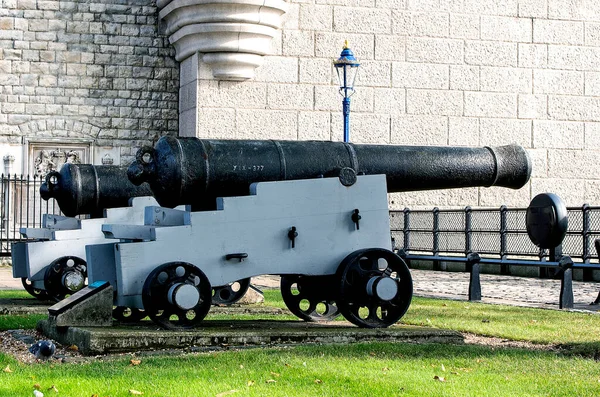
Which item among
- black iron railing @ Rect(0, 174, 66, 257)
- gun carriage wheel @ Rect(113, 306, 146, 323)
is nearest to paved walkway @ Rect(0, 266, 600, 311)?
A: black iron railing @ Rect(0, 174, 66, 257)

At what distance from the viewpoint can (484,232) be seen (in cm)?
1817

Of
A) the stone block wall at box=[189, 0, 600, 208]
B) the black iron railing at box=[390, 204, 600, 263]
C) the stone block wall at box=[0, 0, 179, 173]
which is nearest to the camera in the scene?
the black iron railing at box=[390, 204, 600, 263]

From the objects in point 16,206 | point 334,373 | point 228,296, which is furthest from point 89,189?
point 16,206

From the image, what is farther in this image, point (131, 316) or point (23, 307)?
point (23, 307)

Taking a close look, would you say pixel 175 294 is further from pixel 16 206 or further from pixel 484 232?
pixel 16 206

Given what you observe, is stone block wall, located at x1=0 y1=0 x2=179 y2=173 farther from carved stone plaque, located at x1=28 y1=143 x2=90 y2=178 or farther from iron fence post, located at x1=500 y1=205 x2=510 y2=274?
iron fence post, located at x1=500 y1=205 x2=510 y2=274

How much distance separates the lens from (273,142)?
24.8 feet

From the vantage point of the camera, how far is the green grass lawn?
5.16 metres

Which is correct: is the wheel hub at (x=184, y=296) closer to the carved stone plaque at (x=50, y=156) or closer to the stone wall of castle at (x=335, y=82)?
the stone wall of castle at (x=335, y=82)

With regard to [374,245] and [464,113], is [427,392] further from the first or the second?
[464,113]

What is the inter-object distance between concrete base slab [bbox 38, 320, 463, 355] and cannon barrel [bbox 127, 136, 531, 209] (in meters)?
0.90

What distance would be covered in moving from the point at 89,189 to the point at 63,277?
34.0 inches

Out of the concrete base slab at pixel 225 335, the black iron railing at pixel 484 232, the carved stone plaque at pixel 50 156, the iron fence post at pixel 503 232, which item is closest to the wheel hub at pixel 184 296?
the concrete base slab at pixel 225 335

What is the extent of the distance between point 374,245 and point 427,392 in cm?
247
